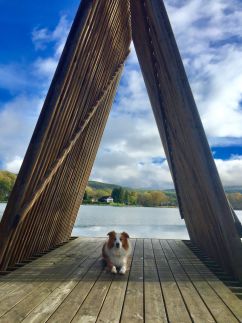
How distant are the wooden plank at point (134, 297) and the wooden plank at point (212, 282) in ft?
2.09

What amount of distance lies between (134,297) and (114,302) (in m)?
0.27

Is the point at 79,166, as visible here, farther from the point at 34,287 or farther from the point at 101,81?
the point at 34,287

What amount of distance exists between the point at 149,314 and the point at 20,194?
2188 mm

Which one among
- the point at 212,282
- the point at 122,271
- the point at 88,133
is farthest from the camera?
the point at 88,133

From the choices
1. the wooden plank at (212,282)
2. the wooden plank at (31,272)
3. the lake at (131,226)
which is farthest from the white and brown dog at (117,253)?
the lake at (131,226)

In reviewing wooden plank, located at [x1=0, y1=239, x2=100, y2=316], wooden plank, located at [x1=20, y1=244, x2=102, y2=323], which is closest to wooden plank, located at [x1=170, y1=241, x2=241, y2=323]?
wooden plank, located at [x1=20, y1=244, x2=102, y2=323]

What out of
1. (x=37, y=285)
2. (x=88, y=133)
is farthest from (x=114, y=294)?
(x=88, y=133)

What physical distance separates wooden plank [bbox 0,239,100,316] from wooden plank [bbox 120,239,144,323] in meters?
0.76

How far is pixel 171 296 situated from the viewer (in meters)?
3.62

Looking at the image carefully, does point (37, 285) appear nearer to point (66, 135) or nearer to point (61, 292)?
point (61, 292)

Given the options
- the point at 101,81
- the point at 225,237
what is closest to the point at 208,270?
the point at 225,237

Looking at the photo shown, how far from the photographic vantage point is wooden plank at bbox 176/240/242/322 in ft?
10.9

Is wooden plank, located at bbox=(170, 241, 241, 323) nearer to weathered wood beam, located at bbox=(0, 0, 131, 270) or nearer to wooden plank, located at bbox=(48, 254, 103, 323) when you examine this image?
wooden plank, located at bbox=(48, 254, 103, 323)

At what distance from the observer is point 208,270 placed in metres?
5.13
